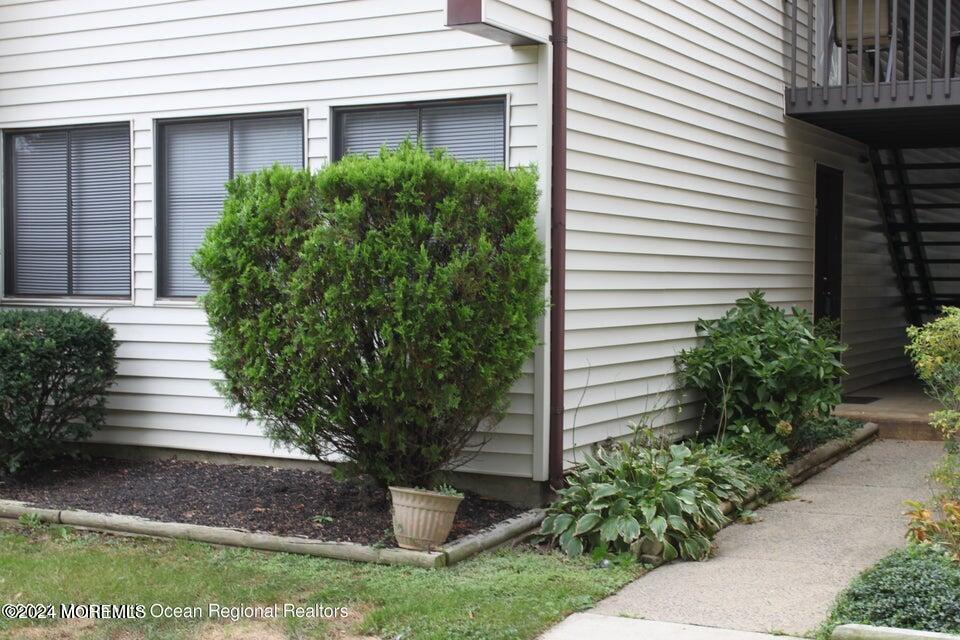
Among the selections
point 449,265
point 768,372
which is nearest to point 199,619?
point 449,265

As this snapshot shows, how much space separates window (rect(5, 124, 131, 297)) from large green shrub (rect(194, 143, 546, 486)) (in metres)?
2.47

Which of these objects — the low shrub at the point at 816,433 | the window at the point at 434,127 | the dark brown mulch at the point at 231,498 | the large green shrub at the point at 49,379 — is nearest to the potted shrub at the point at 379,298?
the dark brown mulch at the point at 231,498

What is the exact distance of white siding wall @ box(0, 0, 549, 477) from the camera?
7.41 m

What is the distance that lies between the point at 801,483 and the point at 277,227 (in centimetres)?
452

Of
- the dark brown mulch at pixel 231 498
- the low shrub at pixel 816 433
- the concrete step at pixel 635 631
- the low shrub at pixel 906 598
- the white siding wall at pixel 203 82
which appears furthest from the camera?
the low shrub at pixel 816 433

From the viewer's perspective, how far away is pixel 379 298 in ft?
20.7

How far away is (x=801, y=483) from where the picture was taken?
29.0ft

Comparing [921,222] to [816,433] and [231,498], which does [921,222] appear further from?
[231,498]

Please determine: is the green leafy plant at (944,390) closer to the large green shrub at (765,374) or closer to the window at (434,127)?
the large green shrub at (765,374)

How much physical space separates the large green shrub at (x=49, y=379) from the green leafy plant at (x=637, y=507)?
3586 millimetres

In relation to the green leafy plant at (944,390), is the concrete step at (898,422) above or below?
below

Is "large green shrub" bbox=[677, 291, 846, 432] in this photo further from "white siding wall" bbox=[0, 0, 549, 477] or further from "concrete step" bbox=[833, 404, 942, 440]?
"white siding wall" bbox=[0, 0, 549, 477]

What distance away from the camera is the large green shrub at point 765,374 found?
8828mm

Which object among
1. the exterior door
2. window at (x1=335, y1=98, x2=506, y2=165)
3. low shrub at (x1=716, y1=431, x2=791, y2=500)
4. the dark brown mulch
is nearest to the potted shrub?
the dark brown mulch
